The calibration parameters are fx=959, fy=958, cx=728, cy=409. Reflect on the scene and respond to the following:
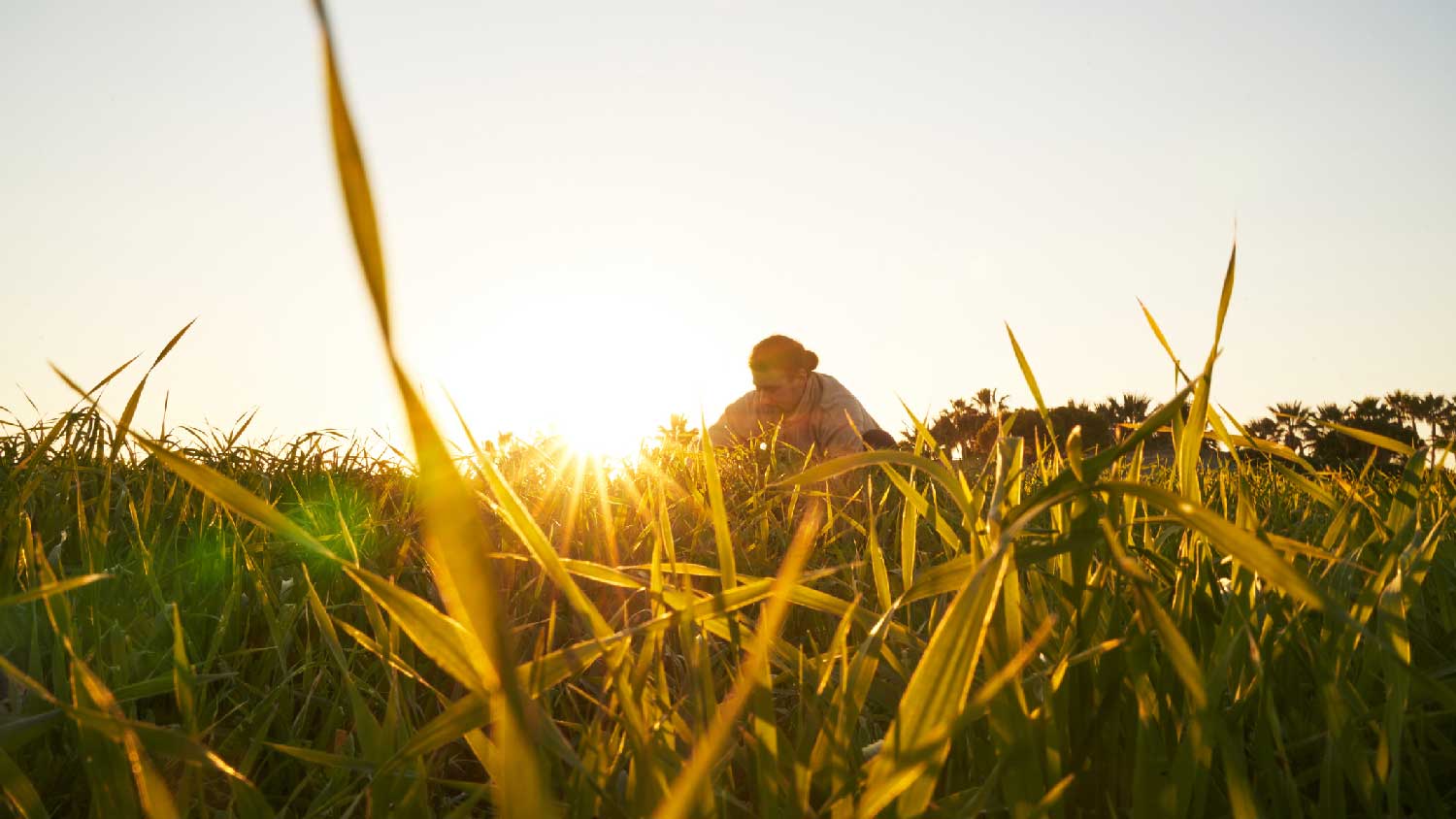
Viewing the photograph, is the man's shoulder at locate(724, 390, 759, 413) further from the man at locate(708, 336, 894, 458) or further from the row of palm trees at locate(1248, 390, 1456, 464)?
the row of palm trees at locate(1248, 390, 1456, 464)

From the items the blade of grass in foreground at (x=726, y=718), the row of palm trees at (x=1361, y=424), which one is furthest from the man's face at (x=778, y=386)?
the blade of grass in foreground at (x=726, y=718)

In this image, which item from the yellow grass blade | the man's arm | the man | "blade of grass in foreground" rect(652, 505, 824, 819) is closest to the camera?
the yellow grass blade

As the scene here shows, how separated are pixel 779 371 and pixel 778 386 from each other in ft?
0.56

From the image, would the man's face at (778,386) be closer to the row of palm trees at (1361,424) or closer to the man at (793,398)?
the man at (793,398)

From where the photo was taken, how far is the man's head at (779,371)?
8.99 metres

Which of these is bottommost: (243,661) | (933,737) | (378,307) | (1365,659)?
(1365,659)

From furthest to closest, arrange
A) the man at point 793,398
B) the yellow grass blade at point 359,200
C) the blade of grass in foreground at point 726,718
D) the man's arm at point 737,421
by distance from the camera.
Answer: the man's arm at point 737,421
the man at point 793,398
the blade of grass in foreground at point 726,718
the yellow grass blade at point 359,200

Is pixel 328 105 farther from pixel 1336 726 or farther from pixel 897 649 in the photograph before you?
pixel 897 649

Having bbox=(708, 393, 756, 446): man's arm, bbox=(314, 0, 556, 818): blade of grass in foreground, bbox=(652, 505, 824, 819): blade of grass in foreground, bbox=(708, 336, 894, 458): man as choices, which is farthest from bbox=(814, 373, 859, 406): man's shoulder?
bbox=(314, 0, 556, 818): blade of grass in foreground

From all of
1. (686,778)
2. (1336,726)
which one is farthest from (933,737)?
(1336,726)

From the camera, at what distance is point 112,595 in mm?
1488

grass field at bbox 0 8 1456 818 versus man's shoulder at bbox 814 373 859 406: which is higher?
man's shoulder at bbox 814 373 859 406

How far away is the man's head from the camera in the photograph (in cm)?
899

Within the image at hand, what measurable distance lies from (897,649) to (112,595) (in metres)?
1.20
